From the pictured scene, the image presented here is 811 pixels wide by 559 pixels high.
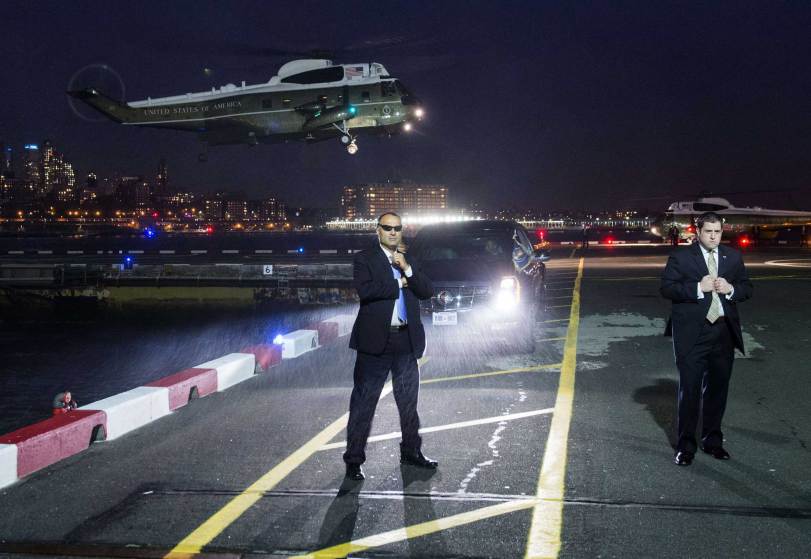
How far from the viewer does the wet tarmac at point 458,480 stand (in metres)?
4.18

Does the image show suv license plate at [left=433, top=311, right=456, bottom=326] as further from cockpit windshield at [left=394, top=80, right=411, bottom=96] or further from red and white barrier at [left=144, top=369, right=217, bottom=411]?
cockpit windshield at [left=394, top=80, right=411, bottom=96]

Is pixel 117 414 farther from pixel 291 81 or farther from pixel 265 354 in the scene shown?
pixel 291 81

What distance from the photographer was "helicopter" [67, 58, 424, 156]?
31.2m

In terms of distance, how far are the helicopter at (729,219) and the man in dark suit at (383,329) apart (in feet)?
140

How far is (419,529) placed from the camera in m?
4.34

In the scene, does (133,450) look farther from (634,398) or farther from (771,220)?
(771,220)

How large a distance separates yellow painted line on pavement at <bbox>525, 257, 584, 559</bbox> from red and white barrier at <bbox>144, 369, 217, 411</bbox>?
396cm

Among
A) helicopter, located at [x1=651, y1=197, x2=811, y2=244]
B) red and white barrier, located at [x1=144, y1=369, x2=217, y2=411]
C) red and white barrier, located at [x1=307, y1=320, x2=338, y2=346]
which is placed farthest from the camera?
helicopter, located at [x1=651, y1=197, x2=811, y2=244]

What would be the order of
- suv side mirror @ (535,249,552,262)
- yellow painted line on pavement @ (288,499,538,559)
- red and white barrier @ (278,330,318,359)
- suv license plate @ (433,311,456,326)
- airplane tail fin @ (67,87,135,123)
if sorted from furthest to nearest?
airplane tail fin @ (67,87,135,123)
suv side mirror @ (535,249,552,262)
red and white barrier @ (278,330,318,359)
suv license plate @ (433,311,456,326)
yellow painted line on pavement @ (288,499,538,559)

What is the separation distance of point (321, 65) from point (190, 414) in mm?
27276

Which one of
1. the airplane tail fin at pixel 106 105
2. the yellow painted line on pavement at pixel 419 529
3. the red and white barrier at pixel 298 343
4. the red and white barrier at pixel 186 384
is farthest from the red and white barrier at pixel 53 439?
the airplane tail fin at pixel 106 105

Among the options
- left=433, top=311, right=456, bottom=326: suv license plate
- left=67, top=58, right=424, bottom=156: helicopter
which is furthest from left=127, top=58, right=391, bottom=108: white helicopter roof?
left=433, top=311, right=456, bottom=326: suv license plate

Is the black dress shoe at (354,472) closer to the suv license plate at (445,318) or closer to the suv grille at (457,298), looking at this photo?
the suv license plate at (445,318)

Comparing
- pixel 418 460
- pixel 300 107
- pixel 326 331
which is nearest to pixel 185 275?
pixel 300 107
